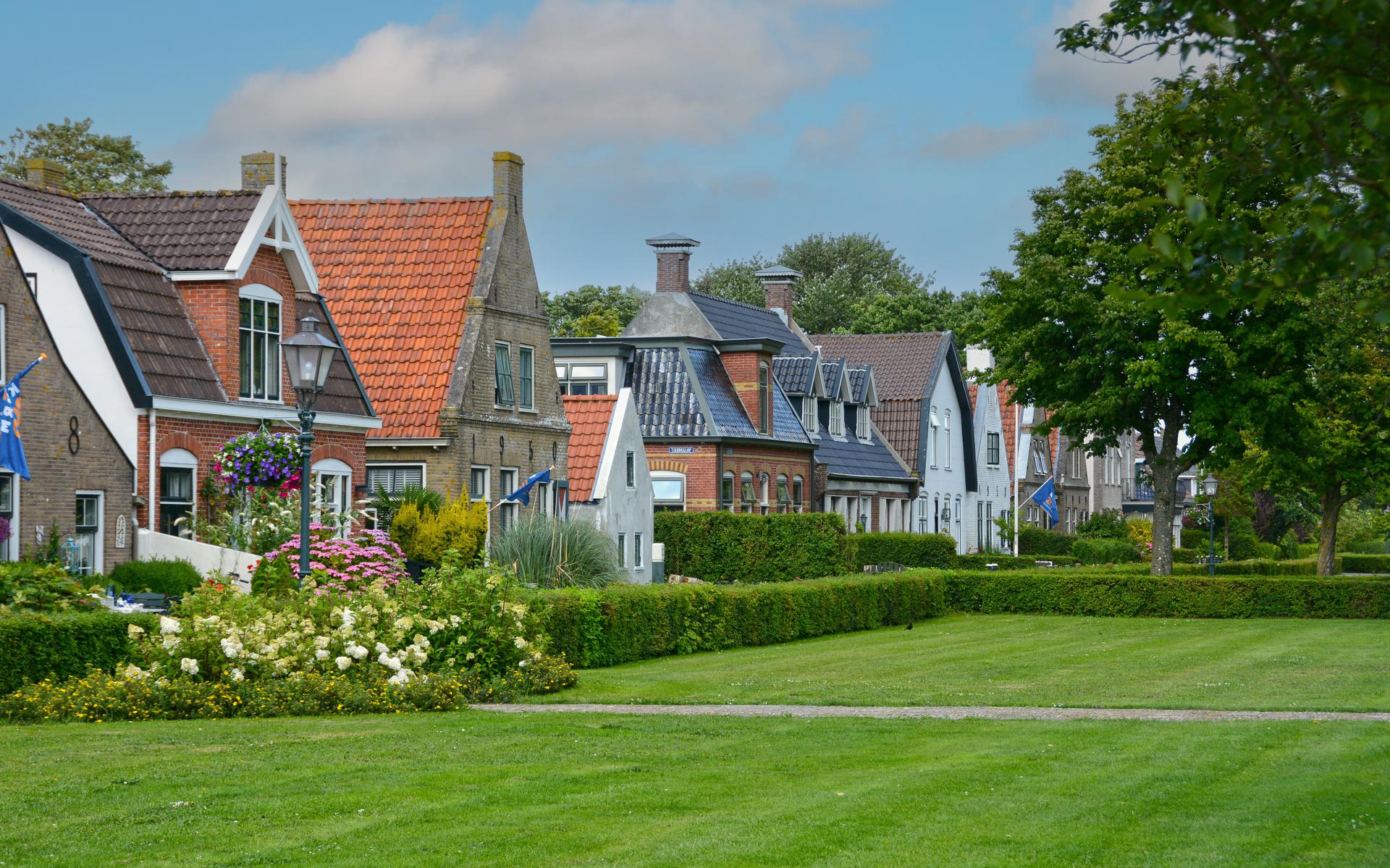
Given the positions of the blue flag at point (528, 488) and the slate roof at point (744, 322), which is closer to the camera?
the blue flag at point (528, 488)

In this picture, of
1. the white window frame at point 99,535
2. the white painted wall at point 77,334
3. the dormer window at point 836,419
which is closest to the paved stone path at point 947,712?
the white window frame at point 99,535

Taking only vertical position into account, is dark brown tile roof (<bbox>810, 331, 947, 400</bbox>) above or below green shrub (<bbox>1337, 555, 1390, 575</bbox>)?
above

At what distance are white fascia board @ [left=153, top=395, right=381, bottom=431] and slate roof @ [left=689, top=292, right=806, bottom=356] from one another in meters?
19.7

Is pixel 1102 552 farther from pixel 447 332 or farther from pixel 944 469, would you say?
pixel 447 332

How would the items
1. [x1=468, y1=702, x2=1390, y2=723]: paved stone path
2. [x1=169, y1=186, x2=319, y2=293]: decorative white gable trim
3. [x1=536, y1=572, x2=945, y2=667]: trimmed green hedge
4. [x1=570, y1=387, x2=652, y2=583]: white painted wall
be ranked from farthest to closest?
1. [x1=570, y1=387, x2=652, y2=583]: white painted wall
2. [x1=169, y1=186, x2=319, y2=293]: decorative white gable trim
3. [x1=536, y1=572, x2=945, y2=667]: trimmed green hedge
4. [x1=468, y1=702, x2=1390, y2=723]: paved stone path

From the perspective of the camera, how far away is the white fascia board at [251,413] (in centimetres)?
2523

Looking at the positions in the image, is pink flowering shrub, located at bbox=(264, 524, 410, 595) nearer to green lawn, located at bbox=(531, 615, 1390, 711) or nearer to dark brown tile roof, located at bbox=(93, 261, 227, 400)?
dark brown tile roof, located at bbox=(93, 261, 227, 400)

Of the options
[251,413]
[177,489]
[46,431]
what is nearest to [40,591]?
[46,431]

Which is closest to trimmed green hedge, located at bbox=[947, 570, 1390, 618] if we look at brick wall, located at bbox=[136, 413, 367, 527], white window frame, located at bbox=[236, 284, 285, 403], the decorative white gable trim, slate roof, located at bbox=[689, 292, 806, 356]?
slate roof, located at bbox=[689, 292, 806, 356]

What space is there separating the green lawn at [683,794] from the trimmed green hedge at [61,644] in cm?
126

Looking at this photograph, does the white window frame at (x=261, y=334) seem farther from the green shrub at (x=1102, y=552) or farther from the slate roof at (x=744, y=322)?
Result: the green shrub at (x=1102, y=552)

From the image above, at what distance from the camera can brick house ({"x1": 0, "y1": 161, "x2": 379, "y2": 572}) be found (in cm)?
2456

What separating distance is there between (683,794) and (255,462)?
55.3 feet

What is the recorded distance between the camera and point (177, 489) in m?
25.5
